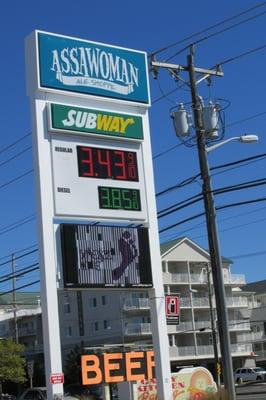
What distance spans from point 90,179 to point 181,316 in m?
61.1

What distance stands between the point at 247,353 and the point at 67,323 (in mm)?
20854

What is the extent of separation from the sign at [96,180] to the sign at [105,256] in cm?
41

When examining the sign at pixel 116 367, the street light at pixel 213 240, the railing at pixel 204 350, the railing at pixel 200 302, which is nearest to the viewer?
the sign at pixel 116 367


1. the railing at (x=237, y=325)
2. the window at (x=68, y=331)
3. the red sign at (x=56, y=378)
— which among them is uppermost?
the window at (x=68, y=331)

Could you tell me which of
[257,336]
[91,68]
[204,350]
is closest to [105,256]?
[91,68]

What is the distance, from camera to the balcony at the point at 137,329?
71812mm

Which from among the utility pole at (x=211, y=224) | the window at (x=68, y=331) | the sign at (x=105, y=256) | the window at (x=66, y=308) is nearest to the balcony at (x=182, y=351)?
the window at (x=68, y=331)

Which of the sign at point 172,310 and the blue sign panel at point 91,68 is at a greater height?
the blue sign panel at point 91,68

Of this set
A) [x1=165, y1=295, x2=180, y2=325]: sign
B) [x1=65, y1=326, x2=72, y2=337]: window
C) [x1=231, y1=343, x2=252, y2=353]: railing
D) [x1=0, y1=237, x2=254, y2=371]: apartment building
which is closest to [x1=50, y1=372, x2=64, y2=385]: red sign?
[x1=165, y1=295, x2=180, y2=325]: sign

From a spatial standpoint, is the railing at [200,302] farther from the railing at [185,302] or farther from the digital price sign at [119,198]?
the digital price sign at [119,198]

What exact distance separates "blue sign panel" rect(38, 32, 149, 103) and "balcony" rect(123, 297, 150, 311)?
54461 millimetres

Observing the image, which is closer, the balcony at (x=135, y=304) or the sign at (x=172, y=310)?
the sign at (x=172, y=310)

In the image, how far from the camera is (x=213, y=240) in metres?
21.1

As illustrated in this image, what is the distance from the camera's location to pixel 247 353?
263ft
